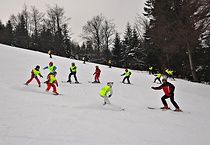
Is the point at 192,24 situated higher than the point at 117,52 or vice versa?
the point at 117,52

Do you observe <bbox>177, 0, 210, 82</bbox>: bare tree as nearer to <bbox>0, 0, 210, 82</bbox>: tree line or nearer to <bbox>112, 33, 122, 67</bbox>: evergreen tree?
<bbox>0, 0, 210, 82</bbox>: tree line

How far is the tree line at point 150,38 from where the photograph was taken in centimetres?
2395

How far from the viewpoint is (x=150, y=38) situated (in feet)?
113

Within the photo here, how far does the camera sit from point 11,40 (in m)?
51.5

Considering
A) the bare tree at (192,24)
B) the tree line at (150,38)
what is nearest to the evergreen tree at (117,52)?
the tree line at (150,38)

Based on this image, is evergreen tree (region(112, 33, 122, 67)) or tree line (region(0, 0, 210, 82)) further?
evergreen tree (region(112, 33, 122, 67))

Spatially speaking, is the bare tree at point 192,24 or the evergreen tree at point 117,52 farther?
the evergreen tree at point 117,52

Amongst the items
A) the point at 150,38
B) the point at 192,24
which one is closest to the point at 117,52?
the point at 150,38

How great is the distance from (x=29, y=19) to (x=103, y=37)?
76.3ft

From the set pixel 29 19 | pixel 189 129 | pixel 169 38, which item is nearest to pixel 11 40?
pixel 29 19

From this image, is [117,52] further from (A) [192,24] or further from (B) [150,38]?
(A) [192,24]

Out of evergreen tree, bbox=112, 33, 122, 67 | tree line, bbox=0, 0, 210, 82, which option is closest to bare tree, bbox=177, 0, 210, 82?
tree line, bbox=0, 0, 210, 82

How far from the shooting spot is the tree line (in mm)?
23953

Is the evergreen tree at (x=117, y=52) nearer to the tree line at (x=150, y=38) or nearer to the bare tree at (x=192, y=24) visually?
the tree line at (x=150, y=38)
